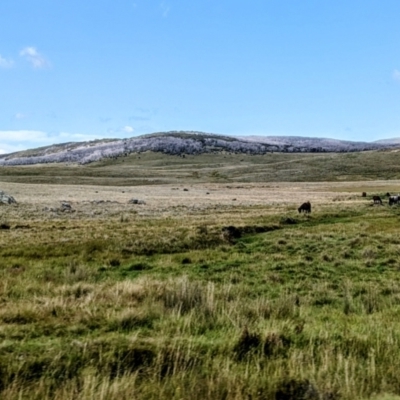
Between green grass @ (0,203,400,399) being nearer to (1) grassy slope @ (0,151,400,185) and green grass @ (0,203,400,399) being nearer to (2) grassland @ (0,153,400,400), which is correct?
(2) grassland @ (0,153,400,400)

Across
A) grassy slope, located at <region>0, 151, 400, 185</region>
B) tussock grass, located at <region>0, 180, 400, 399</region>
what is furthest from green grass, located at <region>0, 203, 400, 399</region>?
grassy slope, located at <region>0, 151, 400, 185</region>

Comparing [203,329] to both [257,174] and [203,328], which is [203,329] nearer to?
[203,328]

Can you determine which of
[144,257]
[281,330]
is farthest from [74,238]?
[281,330]

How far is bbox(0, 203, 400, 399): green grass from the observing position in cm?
659

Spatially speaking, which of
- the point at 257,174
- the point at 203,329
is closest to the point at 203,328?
the point at 203,329

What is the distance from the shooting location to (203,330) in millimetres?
9195

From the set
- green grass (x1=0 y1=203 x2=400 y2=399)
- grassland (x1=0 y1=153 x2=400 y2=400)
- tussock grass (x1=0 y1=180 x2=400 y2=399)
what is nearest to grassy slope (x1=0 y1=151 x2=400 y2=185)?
grassland (x1=0 y1=153 x2=400 y2=400)

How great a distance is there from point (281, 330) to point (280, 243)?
16.8 metres

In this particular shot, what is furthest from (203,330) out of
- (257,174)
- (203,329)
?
(257,174)

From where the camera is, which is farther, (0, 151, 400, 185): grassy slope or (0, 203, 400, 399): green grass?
(0, 151, 400, 185): grassy slope

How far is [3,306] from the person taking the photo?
33.7 ft

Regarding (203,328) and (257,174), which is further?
(257,174)

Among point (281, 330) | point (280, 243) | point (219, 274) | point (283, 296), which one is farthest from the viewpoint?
point (280, 243)

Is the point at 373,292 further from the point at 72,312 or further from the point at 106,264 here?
the point at 106,264
